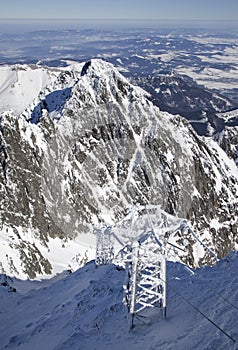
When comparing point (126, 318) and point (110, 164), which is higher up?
point (126, 318)

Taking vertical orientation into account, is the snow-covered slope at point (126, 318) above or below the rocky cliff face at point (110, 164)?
above

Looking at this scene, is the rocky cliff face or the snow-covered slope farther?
the rocky cliff face

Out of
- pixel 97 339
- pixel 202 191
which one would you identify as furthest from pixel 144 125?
pixel 97 339

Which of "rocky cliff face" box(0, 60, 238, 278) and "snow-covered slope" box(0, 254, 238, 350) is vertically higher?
"snow-covered slope" box(0, 254, 238, 350)

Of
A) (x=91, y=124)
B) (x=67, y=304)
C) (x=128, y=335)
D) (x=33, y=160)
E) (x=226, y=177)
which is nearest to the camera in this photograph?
(x=128, y=335)

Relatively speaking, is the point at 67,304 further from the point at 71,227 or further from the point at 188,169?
the point at 188,169
